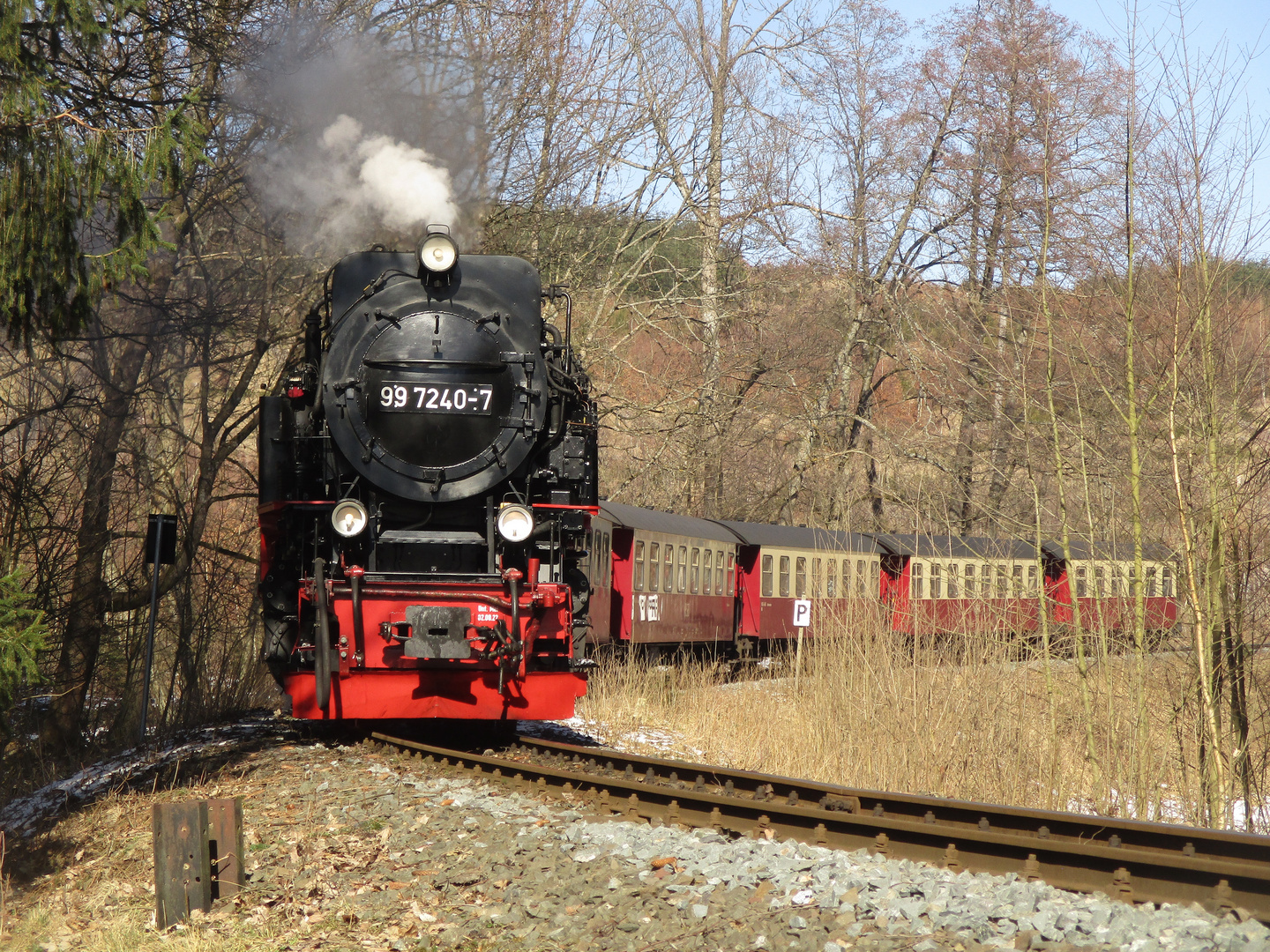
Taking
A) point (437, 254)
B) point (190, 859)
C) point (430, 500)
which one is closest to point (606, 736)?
point (430, 500)

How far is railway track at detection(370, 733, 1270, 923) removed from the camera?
4.39 meters

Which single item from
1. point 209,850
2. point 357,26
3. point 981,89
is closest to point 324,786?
point 209,850

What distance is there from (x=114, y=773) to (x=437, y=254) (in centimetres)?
447

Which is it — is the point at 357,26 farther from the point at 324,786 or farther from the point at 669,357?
the point at 669,357

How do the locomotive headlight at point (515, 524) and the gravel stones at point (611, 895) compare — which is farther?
the locomotive headlight at point (515, 524)

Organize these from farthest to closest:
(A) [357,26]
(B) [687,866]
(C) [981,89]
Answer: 1. (C) [981,89]
2. (A) [357,26]
3. (B) [687,866]

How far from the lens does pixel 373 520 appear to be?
817 centimetres

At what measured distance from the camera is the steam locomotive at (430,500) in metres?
7.83

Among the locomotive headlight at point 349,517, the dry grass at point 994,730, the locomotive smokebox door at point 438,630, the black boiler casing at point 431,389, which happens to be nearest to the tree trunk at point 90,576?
the black boiler casing at point 431,389

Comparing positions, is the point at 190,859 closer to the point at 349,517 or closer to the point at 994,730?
the point at 349,517

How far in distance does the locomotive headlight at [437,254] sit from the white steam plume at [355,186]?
3.13 meters

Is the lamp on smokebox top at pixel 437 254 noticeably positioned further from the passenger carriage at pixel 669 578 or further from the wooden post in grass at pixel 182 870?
the passenger carriage at pixel 669 578

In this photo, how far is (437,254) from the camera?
8.22 metres

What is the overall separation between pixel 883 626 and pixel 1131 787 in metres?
2.39
